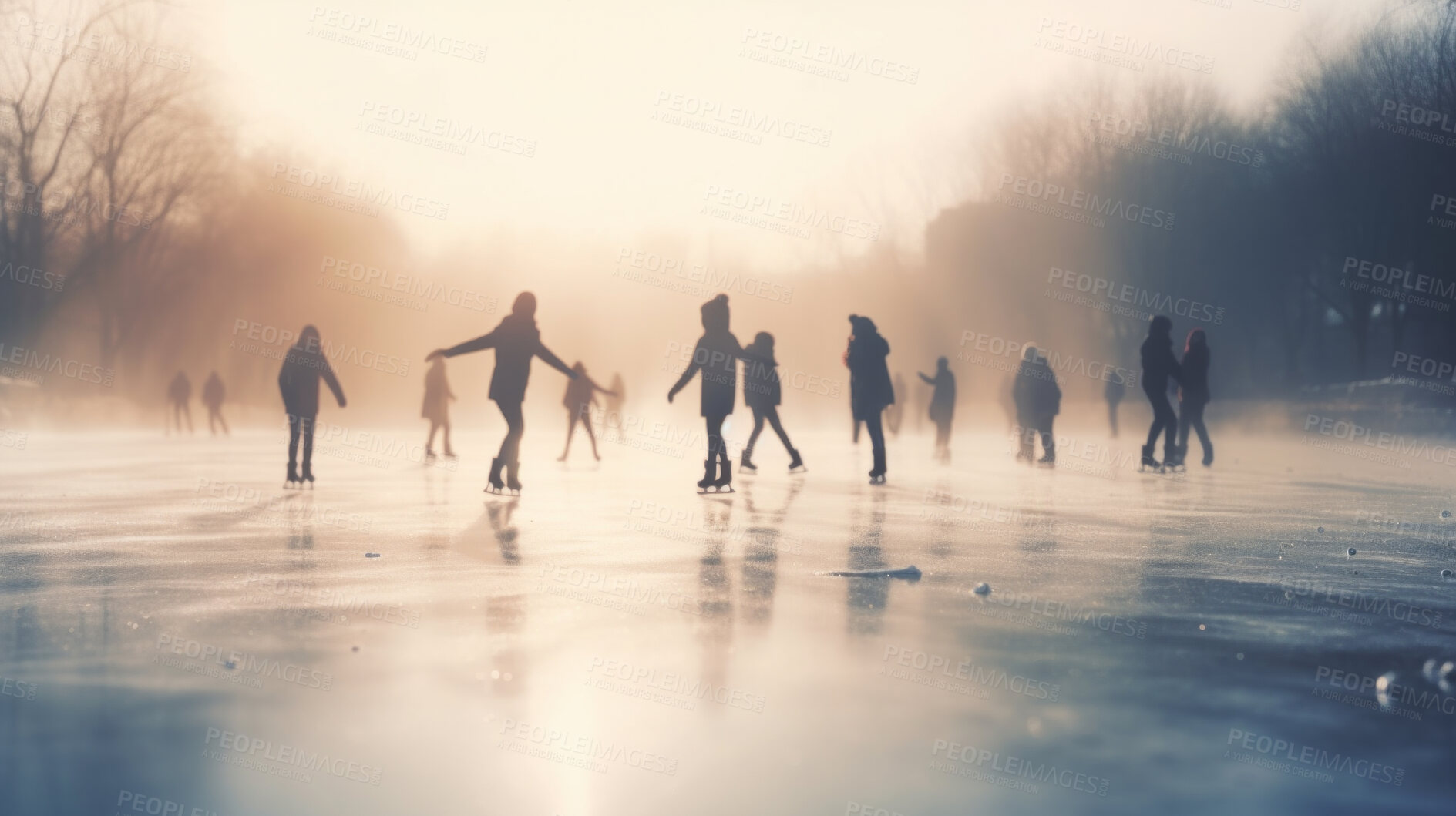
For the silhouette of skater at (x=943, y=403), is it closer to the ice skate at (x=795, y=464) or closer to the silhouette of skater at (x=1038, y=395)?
the silhouette of skater at (x=1038, y=395)

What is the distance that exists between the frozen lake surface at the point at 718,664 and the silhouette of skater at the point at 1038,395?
34.7 ft

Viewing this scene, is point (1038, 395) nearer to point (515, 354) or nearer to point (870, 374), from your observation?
point (870, 374)

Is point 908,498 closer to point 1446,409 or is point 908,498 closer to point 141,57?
point 1446,409

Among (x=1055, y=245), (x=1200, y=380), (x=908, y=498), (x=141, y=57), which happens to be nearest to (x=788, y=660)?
(x=908, y=498)

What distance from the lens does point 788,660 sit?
6.40m

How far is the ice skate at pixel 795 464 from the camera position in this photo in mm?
21688

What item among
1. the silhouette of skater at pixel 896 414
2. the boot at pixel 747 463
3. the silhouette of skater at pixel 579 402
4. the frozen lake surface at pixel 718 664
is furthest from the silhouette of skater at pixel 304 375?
the silhouette of skater at pixel 896 414

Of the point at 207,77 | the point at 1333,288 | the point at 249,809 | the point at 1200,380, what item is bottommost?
the point at 249,809

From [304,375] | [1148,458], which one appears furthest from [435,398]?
[1148,458]

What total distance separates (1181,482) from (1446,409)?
69.3ft

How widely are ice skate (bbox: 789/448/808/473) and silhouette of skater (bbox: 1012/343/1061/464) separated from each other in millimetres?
4453

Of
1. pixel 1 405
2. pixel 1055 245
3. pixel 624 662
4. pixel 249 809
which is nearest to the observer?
pixel 249 809

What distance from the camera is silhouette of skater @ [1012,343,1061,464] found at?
24.7 m

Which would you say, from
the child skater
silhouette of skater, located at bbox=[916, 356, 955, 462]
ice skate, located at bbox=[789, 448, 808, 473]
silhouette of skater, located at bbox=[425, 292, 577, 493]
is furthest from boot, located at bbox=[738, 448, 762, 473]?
silhouette of skater, located at bbox=[425, 292, 577, 493]
